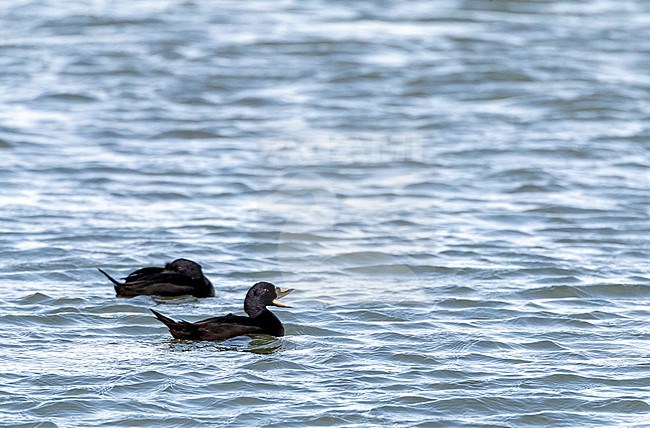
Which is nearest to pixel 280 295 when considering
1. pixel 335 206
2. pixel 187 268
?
pixel 187 268

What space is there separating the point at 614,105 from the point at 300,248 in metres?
7.66

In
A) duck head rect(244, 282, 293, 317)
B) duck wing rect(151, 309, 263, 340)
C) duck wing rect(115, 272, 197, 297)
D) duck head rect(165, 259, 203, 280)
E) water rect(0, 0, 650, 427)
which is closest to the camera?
water rect(0, 0, 650, 427)

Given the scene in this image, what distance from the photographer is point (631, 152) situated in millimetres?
16156

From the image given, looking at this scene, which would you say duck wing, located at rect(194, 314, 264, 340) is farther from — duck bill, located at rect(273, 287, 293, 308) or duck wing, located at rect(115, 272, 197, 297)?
duck wing, located at rect(115, 272, 197, 297)

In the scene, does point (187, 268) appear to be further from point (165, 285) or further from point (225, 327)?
point (225, 327)

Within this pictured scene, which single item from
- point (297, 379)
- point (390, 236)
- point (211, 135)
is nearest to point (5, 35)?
point (211, 135)

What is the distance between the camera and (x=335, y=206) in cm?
1401

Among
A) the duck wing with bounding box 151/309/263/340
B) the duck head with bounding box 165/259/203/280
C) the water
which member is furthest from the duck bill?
the duck head with bounding box 165/259/203/280

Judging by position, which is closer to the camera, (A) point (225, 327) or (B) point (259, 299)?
(A) point (225, 327)

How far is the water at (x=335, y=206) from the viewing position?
8172mm

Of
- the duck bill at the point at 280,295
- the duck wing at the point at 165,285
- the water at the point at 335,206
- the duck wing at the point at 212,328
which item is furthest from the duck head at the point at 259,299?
the duck wing at the point at 165,285

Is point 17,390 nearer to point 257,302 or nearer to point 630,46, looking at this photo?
point 257,302

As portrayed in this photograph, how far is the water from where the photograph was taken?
8.17 meters

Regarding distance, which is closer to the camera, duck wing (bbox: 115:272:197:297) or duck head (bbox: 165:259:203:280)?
duck wing (bbox: 115:272:197:297)
